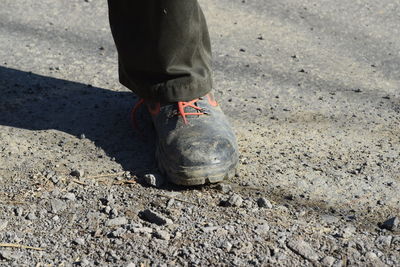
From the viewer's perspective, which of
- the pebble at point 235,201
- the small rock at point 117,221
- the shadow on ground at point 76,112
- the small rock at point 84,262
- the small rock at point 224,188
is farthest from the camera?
the shadow on ground at point 76,112

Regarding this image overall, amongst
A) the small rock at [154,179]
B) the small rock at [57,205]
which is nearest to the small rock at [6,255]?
the small rock at [57,205]

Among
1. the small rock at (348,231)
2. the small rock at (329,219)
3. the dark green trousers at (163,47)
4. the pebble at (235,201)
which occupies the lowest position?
the pebble at (235,201)

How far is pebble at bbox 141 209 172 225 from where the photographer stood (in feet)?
7.40

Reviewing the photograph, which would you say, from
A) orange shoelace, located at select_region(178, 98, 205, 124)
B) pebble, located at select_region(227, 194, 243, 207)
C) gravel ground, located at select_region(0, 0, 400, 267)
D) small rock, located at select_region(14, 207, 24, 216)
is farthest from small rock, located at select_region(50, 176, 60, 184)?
pebble, located at select_region(227, 194, 243, 207)

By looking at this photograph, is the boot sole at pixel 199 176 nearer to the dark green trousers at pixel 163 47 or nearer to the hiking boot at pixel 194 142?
the hiking boot at pixel 194 142

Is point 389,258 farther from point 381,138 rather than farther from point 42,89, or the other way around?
point 42,89

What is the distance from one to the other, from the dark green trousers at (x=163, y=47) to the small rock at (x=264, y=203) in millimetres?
529

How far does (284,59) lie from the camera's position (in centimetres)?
375

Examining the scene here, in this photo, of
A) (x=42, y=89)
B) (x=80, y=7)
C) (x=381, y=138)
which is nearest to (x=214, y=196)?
(x=381, y=138)

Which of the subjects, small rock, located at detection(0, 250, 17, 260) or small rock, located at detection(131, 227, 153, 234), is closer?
small rock, located at detection(0, 250, 17, 260)

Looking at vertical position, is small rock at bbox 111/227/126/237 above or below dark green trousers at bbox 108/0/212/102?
below

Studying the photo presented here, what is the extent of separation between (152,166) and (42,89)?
90cm

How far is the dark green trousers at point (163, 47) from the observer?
8.29 feet

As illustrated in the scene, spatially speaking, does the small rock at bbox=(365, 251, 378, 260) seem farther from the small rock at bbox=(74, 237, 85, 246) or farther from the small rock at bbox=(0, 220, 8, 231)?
the small rock at bbox=(0, 220, 8, 231)
